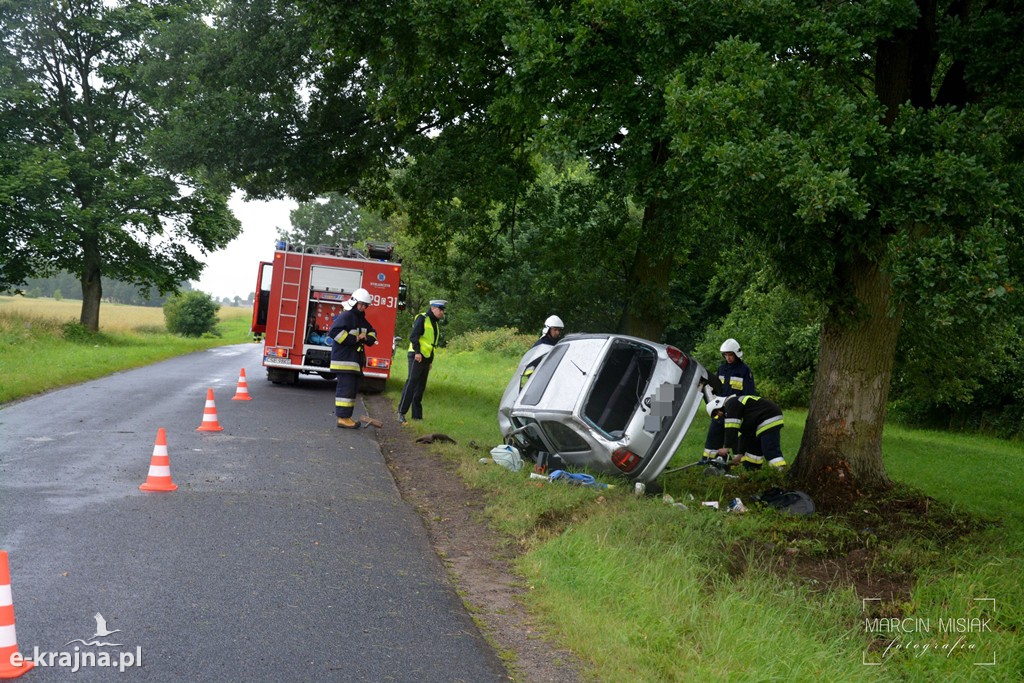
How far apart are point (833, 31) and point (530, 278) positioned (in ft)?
42.0

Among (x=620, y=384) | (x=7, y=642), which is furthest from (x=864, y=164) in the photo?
(x=7, y=642)

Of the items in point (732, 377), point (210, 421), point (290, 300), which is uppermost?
point (290, 300)

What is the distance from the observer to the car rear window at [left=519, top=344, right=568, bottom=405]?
429 inches

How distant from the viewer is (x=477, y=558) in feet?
24.1

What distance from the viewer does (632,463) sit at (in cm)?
984

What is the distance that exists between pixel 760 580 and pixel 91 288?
3450 cm

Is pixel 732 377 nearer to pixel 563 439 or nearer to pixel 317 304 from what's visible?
pixel 563 439

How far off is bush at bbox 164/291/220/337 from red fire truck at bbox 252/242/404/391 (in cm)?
3640

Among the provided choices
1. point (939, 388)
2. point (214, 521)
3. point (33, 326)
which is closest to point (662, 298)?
point (939, 388)

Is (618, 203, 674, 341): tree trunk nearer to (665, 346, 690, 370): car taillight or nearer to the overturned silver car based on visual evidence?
the overturned silver car

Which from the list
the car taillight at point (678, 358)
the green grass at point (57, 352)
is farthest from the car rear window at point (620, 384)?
the green grass at point (57, 352)

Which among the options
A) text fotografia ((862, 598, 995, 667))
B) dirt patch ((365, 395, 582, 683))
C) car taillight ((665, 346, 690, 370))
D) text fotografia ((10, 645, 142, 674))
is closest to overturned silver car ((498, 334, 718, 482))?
car taillight ((665, 346, 690, 370))

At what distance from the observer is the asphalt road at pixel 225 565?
186 inches

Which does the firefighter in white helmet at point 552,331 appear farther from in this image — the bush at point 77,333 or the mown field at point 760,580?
the bush at point 77,333
